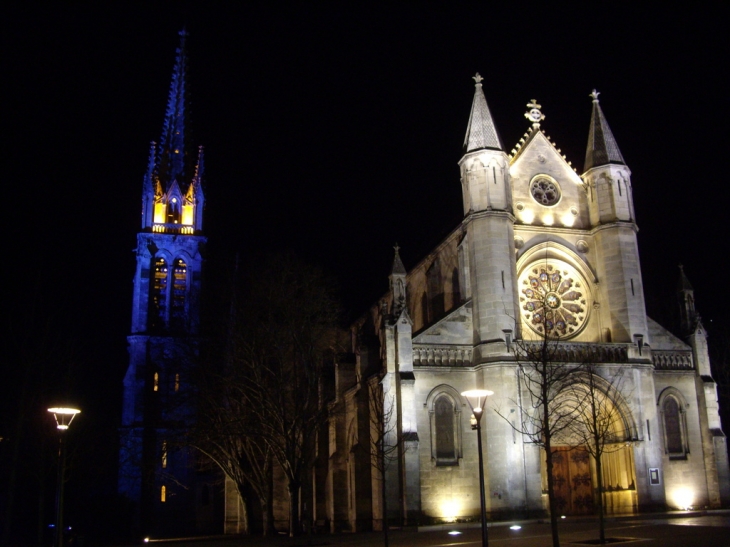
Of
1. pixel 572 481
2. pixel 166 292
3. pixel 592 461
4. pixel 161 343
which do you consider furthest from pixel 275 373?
pixel 166 292

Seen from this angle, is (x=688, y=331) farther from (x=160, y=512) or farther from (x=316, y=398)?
(x=160, y=512)

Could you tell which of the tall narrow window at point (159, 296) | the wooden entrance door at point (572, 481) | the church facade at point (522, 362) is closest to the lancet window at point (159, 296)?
the tall narrow window at point (159, 296)

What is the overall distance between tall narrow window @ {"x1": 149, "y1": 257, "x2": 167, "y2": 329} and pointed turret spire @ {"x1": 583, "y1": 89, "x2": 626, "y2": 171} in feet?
114

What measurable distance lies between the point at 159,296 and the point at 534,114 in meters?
34.0

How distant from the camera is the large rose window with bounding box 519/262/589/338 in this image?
39000 millimetres

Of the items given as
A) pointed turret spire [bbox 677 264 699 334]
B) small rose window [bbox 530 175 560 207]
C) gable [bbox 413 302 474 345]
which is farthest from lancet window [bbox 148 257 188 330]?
pointed turret spire [bbox 677 264 699 334]

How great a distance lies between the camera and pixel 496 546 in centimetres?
2280

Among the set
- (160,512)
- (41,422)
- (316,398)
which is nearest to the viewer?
(316,398)

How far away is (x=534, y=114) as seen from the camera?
137ft

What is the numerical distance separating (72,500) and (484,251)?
3283cm

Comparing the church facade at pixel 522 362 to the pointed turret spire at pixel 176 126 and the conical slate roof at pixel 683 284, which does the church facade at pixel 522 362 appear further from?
the pointed turret spire at pixel 176 126

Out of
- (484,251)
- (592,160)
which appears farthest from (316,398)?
(592,160)

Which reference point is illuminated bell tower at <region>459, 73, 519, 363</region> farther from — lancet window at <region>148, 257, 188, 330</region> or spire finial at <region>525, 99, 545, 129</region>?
lancet window at <region>148, 257, 188, 330</region>

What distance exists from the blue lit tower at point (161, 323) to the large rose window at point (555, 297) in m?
23.1
